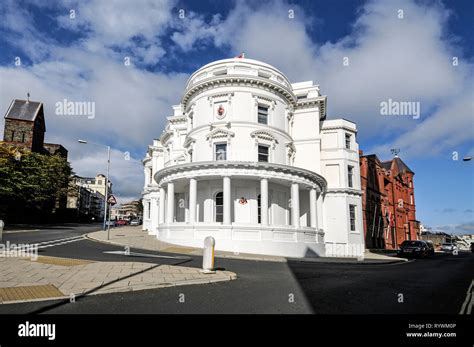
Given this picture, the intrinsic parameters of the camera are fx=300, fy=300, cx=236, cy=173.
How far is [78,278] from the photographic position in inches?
315

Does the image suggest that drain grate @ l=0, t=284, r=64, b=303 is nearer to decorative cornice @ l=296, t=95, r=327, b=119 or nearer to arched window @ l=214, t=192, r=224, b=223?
arched window @ l=214, t=192, r=224, b=223

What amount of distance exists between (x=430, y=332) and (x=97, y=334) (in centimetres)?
513

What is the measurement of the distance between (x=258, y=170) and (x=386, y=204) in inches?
1249

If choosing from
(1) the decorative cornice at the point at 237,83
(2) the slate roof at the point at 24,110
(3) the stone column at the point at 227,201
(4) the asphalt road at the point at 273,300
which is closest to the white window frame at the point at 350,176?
(1) the decorative cornice at the point at 237,83

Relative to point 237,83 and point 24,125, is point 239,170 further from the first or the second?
point 24,125

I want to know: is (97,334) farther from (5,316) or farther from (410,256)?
(410,256)

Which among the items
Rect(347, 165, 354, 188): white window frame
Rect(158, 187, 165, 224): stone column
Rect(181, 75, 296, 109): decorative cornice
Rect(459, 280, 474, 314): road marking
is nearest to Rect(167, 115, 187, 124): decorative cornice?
Rect(181, 75, 296, 109): decorative cornice

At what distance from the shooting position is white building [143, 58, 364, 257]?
65.6 feet

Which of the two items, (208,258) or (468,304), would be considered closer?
(468,304)

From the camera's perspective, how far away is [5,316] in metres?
5.01

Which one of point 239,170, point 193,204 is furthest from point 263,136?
point 193,204

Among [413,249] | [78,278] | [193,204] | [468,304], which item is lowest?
[413,249]

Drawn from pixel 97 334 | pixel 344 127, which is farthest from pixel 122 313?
pixel 344 127

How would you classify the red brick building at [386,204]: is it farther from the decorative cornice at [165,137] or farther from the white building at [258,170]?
the decorative cornice at [165,137]
